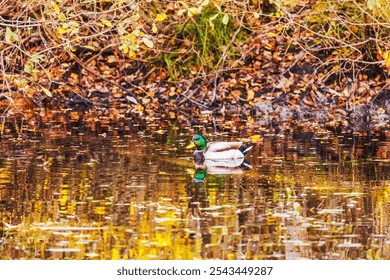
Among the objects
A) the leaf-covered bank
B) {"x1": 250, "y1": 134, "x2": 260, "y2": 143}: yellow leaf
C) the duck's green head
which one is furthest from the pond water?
the leaf-covered bank

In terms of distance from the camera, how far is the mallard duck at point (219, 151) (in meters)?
15.2

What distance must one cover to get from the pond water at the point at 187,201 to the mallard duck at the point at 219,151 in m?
0.14

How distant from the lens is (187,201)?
12562 mm

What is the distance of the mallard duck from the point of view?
15.2 m

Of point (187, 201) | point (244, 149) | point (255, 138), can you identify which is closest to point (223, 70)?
point (255, 138)

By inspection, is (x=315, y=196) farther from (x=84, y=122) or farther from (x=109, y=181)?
(x=84, y=122)

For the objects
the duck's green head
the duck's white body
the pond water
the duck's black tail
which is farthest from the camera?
the duck's green head

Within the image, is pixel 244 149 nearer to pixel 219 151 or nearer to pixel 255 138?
pixel 219 151

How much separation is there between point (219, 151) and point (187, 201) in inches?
117

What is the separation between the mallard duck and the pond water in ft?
0.46

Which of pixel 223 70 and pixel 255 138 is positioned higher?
pixel 223 70

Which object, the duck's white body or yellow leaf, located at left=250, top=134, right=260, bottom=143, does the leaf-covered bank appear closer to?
yellow leaf, located at left=250, top=134, right=260, bottom=143

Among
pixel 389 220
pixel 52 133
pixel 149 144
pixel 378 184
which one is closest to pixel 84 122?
pixel 52 133

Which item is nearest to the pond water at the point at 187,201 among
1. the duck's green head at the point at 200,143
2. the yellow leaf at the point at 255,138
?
the yellow leaf at the point at 255,138
